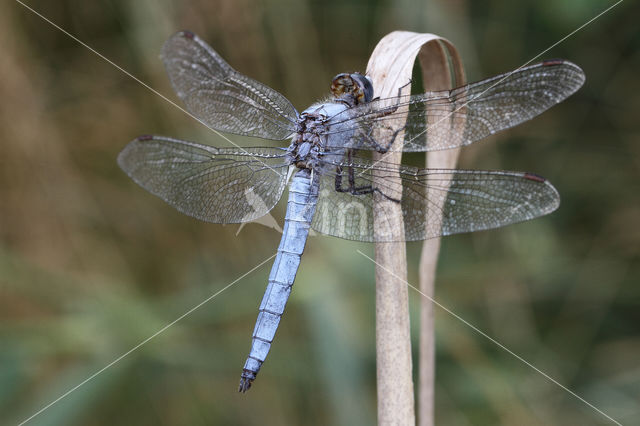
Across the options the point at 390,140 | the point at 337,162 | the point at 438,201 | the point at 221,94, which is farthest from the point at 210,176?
the point at 438,201

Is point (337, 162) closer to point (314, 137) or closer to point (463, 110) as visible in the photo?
point (314, 137)

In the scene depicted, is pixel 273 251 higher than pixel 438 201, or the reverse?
pixel 273 251

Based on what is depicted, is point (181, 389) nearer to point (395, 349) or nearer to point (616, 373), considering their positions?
point (395, 349)

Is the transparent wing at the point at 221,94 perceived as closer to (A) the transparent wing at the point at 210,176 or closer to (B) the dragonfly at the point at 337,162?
(B) the dragonfly at the point at 337,162

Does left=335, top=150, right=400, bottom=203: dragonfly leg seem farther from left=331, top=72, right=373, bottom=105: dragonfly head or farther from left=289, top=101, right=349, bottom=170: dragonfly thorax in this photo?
left=331, top=72, right=373, bottom=105: dragonfly head

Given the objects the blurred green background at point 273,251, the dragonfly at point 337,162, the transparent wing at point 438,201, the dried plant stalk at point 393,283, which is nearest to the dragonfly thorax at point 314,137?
the dragonfly at point 337,162

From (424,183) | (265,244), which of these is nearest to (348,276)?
(265,244)

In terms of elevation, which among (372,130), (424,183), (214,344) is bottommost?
(214,344)

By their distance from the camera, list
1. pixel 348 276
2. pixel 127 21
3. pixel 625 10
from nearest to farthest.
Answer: pixel 625 10 → pixel 348 276 → pixel 127 21
